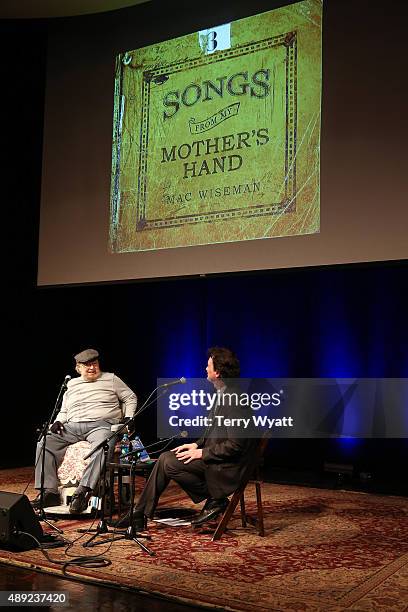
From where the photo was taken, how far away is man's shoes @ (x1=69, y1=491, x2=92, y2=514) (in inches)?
184

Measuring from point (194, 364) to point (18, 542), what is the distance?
381 cm

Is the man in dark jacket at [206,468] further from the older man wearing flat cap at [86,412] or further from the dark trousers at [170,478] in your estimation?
the older man wearing flat cap at [86,412]

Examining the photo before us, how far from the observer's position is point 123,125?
5988 millimetres

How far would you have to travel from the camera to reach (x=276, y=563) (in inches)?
143

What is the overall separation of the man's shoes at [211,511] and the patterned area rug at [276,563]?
0.28ft

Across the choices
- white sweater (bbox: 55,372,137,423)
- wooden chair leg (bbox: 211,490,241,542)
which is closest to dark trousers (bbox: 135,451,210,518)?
wooden chair leg (bbox: 211,490,241,542)

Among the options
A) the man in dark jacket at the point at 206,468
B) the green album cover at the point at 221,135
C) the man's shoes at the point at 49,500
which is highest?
the green album cover at the point at 221,135

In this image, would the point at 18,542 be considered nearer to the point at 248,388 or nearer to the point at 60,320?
the point at 248,388

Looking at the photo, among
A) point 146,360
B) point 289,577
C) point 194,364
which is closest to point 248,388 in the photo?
point 194,364

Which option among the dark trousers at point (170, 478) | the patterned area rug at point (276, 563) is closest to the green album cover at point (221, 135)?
the dark trousers at point (170, 478)

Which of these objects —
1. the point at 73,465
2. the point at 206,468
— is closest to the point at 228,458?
the point at 206,468

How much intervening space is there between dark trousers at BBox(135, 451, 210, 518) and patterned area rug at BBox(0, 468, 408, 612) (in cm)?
21

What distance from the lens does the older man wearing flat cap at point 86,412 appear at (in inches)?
200

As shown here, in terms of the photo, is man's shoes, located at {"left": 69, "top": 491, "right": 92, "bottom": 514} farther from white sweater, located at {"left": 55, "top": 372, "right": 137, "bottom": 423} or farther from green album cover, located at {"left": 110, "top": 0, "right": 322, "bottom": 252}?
green album cover, located at {"left": 110, "top": 0, "right": 322, "bottom": 252}
